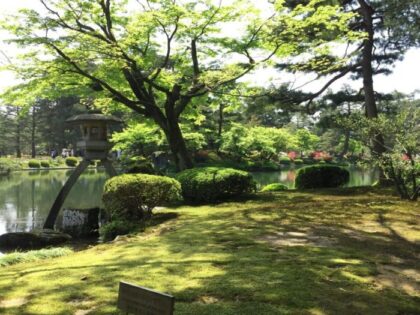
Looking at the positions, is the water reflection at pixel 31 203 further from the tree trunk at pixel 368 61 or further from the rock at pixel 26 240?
the tree trunk at pixel 368 61

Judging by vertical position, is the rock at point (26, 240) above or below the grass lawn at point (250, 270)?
below

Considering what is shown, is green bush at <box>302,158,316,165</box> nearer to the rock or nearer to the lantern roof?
the lantern roof

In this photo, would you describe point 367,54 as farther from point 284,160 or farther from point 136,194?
point 284,160

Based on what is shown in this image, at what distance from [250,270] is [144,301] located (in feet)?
7.45

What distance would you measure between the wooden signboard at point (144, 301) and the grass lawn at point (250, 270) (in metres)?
0.94

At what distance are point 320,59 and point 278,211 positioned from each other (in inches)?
252

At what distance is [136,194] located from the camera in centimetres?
912

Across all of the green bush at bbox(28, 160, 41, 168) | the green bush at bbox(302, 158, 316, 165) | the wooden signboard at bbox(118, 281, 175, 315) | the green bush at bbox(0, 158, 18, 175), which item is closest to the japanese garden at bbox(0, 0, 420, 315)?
the wooden signboard at bbox(118, 281, 175, 315)

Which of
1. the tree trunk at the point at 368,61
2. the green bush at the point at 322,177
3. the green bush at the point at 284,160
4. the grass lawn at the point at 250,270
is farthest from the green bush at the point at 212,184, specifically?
the green bush at the point at 284,160

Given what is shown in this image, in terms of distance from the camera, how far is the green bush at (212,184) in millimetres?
11352

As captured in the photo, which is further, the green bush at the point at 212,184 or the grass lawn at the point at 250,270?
the green bush at the point at 212,184

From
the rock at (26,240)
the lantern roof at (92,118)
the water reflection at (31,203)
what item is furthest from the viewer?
the water reflection at (31,203)

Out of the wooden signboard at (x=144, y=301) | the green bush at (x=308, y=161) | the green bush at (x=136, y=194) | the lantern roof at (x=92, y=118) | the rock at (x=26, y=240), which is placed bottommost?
the rock at (x=26, y=240)

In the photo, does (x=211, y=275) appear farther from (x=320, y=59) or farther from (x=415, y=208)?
(x=320, y=59)
